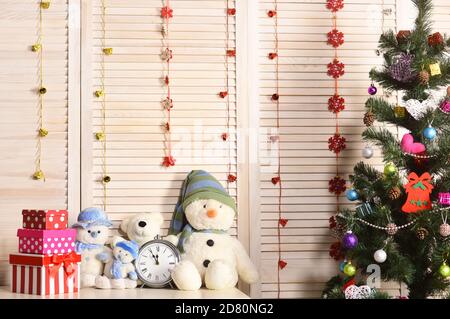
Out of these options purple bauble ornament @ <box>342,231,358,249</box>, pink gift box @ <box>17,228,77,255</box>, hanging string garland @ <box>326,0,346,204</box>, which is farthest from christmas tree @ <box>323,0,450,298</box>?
pink gift box @ <box>17,228,77,255</box>

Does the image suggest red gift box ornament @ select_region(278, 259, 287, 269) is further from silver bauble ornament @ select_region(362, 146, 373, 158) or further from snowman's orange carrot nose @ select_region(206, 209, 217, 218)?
silver bauble ornament @ select_region(362, 146, 373, 158)

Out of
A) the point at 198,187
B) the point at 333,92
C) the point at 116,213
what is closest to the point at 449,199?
the point at 333,92

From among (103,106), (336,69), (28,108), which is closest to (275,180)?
(336,69)

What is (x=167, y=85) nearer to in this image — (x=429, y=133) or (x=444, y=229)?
(x=429, y=133)

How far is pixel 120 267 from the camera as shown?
236 centimetres

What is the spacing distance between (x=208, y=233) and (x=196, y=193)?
0.14 metres

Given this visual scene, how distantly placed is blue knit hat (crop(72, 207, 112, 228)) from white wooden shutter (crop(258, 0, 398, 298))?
1.82 feet

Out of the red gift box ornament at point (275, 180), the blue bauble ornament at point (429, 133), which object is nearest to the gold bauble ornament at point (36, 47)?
the red gift box ornament at point (275, 180)

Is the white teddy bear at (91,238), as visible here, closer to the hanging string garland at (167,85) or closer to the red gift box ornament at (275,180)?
the hanging string garland at (167,85)

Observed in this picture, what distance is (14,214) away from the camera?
8.21ft

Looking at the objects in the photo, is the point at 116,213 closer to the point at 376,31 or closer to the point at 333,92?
the point at 333,92

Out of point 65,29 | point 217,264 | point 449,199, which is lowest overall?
point 217,264

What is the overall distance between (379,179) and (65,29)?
1189 mm

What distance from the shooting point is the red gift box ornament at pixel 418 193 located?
7.48 feet
